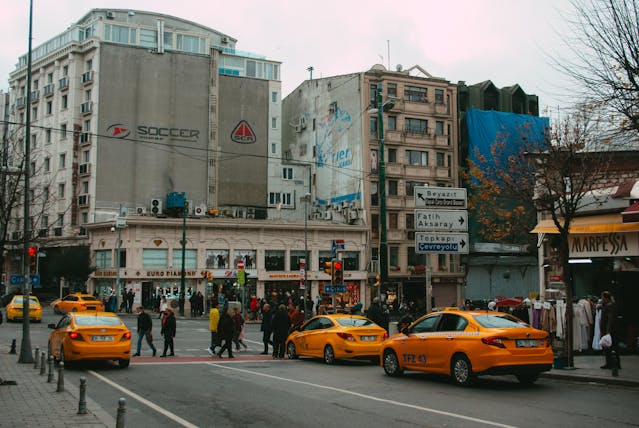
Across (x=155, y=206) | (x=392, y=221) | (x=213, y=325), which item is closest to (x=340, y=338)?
(x=213, y=325)

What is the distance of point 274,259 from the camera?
5831 centimetres

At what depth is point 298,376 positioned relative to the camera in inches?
665

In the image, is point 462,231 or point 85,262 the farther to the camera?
point 85,262

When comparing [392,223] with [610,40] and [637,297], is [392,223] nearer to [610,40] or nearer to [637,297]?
[637,297]

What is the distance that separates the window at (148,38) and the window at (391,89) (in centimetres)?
2159

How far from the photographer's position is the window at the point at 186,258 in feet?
178

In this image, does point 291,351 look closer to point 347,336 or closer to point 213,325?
point 347,336

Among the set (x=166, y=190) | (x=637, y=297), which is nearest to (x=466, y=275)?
(x=166, y=190)

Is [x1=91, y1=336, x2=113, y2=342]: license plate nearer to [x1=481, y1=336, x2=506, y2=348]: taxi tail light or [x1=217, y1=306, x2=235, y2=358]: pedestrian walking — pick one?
[x1=217, y1=306, x2=235, y2=358]: pedestrian walking

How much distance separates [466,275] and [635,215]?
47.4 metres

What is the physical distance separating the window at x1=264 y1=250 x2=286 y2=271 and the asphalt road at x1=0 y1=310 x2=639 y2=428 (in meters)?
38.7

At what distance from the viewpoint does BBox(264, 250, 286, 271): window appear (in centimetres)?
5794

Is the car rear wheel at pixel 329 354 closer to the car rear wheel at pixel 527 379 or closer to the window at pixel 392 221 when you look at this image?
the car rear wheel at pixel 527 379

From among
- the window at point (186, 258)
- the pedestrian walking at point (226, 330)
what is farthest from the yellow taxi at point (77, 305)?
the pedestrian walking at point (226, 330)
